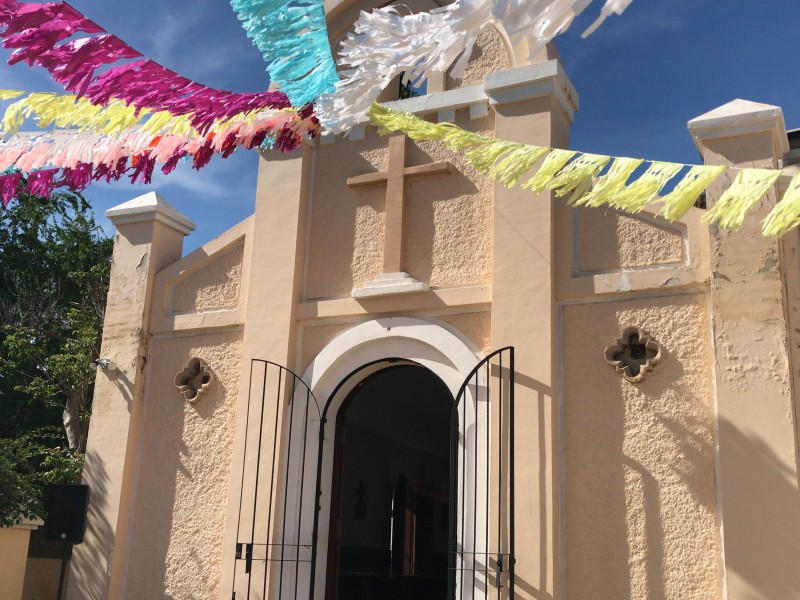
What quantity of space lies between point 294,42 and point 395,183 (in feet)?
13.4

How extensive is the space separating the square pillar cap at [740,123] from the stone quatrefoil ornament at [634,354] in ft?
5.66

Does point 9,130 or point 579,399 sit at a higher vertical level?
point 9,130

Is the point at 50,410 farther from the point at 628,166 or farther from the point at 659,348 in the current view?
the point at 628,166

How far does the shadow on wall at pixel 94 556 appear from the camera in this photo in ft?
32.2

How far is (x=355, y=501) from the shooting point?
14.1 meters

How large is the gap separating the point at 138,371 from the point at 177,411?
0.71 m

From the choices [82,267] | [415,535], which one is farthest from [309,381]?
[82,267]

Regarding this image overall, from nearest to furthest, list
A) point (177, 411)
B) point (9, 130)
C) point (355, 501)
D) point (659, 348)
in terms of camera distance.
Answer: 1. point (9, 130)
2. point (659, 348)
3. point (177, 411)
4. point (355, 501)

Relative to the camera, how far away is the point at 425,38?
15.4ft

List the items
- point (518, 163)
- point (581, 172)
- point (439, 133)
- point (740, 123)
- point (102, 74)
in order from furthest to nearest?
1. point (740, 123)
2. point (102, 74)
3. point (439, 133)
4. point (518, 163)
5. point (581, 172)

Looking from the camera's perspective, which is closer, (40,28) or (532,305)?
(40,28)

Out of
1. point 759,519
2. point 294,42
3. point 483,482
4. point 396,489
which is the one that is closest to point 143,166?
point 294,42

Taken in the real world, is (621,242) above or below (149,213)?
below

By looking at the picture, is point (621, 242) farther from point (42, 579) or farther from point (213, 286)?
point (42, 579)
